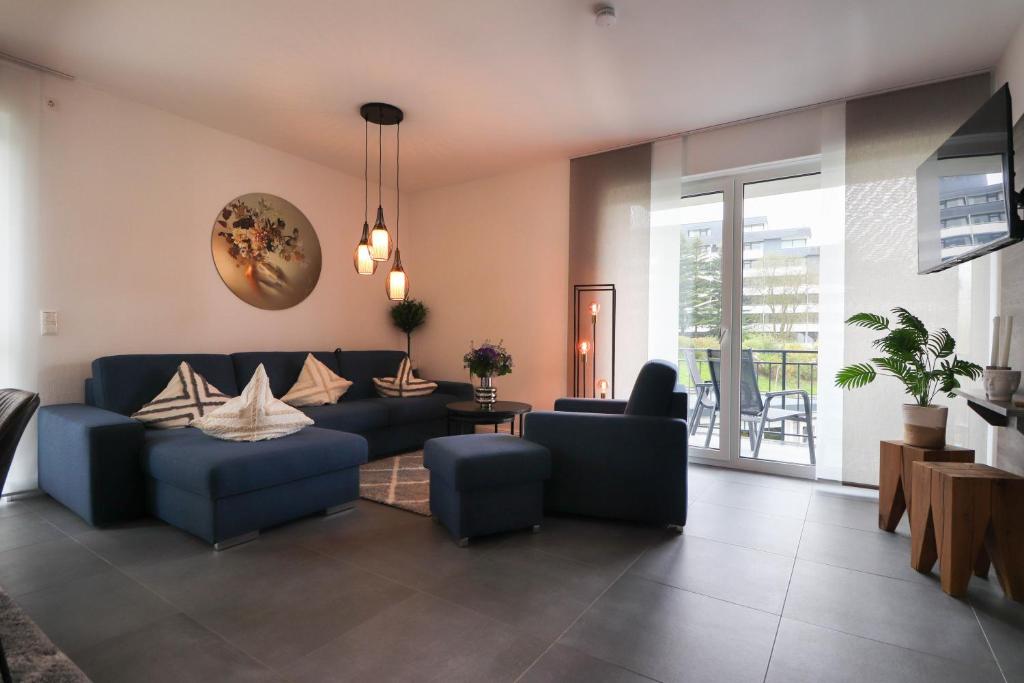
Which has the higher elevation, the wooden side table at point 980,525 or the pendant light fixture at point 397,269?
the pendant light fixture at point 397,269

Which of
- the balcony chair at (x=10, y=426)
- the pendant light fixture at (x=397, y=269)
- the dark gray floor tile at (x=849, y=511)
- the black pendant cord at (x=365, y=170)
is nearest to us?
the balcony chair at (x=10, y=426)

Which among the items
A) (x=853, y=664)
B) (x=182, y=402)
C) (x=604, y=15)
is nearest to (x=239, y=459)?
(x=182, y=402)

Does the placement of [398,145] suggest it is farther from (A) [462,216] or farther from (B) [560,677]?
(B) [560,677]

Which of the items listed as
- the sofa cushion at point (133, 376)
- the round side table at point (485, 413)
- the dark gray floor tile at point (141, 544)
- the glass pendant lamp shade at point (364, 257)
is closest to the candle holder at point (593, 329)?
the round side table at point (485, 413)

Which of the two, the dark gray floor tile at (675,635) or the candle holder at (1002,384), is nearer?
the dark gray floor tile at (675,635)

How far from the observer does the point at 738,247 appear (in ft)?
13.2

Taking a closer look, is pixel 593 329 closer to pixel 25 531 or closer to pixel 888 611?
pixel 888 611

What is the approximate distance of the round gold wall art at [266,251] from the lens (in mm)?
4113

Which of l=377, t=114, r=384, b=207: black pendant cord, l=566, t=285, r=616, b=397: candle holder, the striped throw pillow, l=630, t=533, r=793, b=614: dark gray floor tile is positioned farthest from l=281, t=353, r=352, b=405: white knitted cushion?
l=630, t=533, r=793, b=614: dark gray floor tile

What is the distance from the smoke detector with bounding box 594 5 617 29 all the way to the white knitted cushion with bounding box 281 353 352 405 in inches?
130

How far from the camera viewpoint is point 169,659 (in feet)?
5.25

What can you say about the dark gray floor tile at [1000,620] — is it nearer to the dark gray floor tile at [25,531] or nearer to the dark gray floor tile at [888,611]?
the dark gray floor tile at [888,611]

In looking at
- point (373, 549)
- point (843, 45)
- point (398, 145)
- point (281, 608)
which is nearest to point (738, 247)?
point (843, 45)

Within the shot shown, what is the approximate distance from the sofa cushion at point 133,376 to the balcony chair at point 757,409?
4.01 meters
